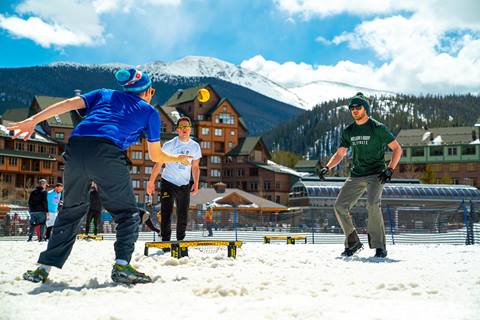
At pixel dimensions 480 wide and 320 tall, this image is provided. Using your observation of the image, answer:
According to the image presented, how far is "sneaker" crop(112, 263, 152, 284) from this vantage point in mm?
4492

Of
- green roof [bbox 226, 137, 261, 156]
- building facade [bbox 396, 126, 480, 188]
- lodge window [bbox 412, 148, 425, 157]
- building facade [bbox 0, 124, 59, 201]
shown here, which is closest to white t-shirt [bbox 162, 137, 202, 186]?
building facade [bbox 0, 124, 59, 201]

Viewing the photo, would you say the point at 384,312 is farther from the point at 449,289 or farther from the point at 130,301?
the point at 130,301

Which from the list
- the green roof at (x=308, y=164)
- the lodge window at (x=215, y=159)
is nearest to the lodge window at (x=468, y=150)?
the green roof at (x=308, y=164)

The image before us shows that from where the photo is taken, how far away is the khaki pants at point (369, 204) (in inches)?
305

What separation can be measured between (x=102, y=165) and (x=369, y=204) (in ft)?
14.4

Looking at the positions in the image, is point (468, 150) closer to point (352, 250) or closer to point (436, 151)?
point (436, 151)

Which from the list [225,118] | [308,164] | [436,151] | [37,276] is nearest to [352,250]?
[37,276]

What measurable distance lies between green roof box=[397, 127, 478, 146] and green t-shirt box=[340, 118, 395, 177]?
106 meters

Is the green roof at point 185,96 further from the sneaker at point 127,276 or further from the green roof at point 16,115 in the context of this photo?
the sneaker at point 127,276

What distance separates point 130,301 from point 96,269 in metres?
2.16

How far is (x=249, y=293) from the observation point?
12.8 ft

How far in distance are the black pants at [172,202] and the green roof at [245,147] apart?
76.4 m

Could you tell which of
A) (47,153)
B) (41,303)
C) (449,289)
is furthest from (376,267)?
(47,153)

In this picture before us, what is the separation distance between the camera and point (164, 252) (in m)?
7.96
